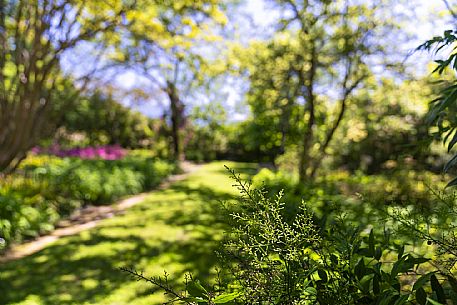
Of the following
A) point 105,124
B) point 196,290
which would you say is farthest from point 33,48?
point 105,124

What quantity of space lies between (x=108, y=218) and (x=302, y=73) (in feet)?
17.1

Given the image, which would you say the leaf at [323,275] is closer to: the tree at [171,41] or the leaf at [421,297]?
the leaf at [421,297]

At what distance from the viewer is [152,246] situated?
5.37 metres

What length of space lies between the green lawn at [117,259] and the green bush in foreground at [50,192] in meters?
0.55

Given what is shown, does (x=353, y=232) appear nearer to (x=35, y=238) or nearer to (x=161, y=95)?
(x=35, y=238)

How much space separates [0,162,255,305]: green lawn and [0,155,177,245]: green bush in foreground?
1.82 feet

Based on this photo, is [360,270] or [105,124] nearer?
[360,270]

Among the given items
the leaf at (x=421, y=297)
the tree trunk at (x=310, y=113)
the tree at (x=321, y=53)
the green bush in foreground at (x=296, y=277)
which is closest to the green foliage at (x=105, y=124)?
the tree at (x=321, y=53)

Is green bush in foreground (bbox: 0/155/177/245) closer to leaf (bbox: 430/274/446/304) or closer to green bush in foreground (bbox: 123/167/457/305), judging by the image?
green bush in foreground (bbox: 123/167/457/305)

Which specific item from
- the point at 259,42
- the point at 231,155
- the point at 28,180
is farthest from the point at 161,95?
the point at 28,180

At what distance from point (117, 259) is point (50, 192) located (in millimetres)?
2629

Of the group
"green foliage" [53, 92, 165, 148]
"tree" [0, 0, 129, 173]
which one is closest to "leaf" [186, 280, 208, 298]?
"tree" [0, 0, 129, 173]

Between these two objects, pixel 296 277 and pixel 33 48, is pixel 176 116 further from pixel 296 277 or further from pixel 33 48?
pixel 296 277

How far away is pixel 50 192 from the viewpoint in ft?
22.1
